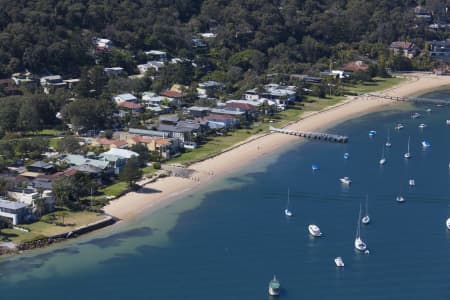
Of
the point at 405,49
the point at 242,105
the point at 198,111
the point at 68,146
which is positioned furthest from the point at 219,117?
the point at 405,49

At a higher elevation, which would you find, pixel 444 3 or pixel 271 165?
pixel 444 3

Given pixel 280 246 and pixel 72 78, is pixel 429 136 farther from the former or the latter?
pixel 72 78

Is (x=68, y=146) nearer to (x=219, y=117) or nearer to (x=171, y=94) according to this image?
(x=219, y=117)

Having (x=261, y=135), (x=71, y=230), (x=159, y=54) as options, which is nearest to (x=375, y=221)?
(x=71, y=230)

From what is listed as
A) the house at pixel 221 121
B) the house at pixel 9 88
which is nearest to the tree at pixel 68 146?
the house at pixel 221 121

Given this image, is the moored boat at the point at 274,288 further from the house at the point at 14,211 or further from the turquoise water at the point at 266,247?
the house at the point at 14,211

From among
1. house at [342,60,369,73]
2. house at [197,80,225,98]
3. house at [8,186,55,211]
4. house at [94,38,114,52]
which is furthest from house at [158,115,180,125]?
house at [342,60,369,73]
